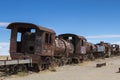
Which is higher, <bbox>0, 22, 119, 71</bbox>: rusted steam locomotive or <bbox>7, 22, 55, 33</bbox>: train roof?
<bbox>7, 22, 55, 33</bbox>: train roof

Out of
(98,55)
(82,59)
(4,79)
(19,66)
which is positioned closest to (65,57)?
(82,59)

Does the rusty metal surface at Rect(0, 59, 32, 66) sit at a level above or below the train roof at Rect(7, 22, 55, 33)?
below

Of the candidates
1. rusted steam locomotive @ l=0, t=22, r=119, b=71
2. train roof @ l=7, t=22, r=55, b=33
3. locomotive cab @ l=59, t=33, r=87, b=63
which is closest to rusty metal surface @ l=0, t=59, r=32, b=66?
rusted steam locomotive @ l=0, t=22, r=119, b=71

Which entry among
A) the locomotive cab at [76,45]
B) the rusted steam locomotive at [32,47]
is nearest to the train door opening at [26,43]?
the rusted steam locomotive at [32,47]

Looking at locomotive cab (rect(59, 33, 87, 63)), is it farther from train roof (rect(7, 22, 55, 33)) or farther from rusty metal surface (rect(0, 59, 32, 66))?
rusty metal surface (rect(0, 59, 32, 66))

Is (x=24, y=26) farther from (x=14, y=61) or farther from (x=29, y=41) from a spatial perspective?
(x=14, y=61)

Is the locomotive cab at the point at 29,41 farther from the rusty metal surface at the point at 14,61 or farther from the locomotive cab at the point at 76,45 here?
the locomotive cab at the point at 76,45

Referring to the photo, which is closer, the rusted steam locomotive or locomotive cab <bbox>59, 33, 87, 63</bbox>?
the rusted steam locomotive

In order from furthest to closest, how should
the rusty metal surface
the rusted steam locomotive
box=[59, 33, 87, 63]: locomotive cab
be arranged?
box=[59, 33, 87, 63]: locomotive cab → the rusted steam locomotive → the rusty metal surface

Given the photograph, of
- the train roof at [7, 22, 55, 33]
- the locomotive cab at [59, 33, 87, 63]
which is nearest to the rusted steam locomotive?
the train roof at [7, 22, 55, 33]

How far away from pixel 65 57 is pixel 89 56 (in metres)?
12.7

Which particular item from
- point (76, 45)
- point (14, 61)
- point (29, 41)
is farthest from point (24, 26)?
point (76, 45)

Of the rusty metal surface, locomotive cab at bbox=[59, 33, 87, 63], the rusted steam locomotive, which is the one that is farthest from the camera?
locomotive cab at bbox=[59, 33, 87, 63]

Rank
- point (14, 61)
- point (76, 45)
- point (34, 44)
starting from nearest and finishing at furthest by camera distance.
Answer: point (14, 61) → point (34, 44) → point (76, 45)
